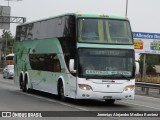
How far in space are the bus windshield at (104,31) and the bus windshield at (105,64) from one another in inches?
17.4

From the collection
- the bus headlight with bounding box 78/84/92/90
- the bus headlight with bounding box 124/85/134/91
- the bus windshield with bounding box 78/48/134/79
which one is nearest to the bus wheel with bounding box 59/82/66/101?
the bus headlight with bounding box 78/84/92/90

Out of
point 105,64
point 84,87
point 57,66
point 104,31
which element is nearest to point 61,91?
point 57,66

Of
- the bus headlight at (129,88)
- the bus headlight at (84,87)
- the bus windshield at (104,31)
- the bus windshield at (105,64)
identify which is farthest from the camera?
the bus windshield at (104,31)

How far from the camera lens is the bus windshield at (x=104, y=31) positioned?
19.2 m

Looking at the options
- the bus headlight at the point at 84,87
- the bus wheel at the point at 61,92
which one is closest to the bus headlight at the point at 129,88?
the bus headlight at the point at 84,87

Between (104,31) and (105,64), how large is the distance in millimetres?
1330

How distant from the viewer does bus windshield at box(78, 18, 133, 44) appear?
19234mm

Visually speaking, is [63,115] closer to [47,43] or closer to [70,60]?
[70,60]

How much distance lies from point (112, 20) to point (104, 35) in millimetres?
808

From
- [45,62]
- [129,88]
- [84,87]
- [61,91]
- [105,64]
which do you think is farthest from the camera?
[45,62]

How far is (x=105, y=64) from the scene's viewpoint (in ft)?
62.3

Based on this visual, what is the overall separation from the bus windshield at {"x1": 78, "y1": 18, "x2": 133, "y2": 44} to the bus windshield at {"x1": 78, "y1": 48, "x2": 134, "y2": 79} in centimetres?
44

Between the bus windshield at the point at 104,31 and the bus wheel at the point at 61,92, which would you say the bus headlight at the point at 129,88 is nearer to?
the bus windshield at the point at 104,31

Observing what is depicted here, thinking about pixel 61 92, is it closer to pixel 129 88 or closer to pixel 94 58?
pixel 94 58
